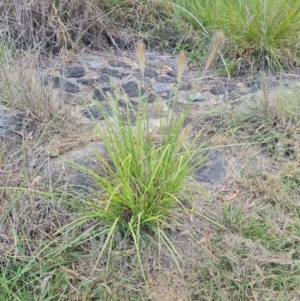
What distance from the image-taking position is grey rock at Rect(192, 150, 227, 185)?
82.7 inches

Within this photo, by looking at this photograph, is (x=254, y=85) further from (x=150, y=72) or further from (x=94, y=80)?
(x=94, y=80)

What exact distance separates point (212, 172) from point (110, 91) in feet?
3.26

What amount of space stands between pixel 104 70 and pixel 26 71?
0.83 metres

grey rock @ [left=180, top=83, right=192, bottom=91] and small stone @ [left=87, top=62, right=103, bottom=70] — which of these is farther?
small stone @ [left=87, top=62, right=103, bottom=70]

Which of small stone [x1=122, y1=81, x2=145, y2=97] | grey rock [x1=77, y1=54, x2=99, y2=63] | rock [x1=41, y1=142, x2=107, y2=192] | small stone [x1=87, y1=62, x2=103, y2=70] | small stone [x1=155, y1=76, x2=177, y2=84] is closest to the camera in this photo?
rock [x1=41, y1=142, x2=107, y2=192]

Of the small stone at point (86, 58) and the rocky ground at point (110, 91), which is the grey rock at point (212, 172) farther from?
the small stone at point (86, 58)

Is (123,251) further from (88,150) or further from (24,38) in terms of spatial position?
(24,38)

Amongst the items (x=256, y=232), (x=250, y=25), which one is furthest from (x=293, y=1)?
(x=256, y=232)

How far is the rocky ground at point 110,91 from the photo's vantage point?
2053 mm

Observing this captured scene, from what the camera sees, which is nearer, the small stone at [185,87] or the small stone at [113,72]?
the small stone at [185,87]

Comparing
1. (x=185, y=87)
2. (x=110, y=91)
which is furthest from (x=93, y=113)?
(x=185, y=87)

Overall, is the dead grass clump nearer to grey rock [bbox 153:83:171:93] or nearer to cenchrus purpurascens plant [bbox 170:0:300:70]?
grey rock [bbox 153:83:171:93]

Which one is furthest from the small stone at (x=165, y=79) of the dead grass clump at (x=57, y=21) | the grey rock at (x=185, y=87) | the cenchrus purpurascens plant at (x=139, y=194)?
the cenchrus purpurascens plant at (x=139, y=194)

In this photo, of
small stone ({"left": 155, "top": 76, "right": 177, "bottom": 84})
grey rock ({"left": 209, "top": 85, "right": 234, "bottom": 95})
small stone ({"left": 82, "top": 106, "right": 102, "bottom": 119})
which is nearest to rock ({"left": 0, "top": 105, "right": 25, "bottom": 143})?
small stone ({"left": 82, "top": 106, "right": 102, "bottom": 119})
